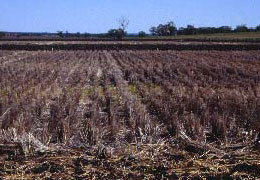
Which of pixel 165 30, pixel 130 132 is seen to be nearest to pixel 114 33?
pixel 165 30

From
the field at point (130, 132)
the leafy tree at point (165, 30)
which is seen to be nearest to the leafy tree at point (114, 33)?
the leafy tree at point (165, 30)

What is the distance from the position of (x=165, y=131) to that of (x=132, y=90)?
22.7 ft

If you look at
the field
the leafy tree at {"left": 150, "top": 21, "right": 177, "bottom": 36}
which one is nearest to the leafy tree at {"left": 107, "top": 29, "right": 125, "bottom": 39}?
the leafy tree at {"left": 150, "top": 21, "right": 177, "bottom": 36}

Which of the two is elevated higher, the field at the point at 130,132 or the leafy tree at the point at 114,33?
the leafy tree at the point at 114,33

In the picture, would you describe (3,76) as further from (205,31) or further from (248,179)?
(205,31)

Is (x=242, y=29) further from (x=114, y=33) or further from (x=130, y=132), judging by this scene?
(x=130, y=132)

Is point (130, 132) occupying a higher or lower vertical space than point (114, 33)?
lower

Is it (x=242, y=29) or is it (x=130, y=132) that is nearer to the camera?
(x=130, y=132)

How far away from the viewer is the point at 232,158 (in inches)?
213

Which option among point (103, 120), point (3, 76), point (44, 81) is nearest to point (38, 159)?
point (103, 120)

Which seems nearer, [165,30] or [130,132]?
[130,132]

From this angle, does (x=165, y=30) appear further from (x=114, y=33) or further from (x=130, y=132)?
(x=130, y=132)

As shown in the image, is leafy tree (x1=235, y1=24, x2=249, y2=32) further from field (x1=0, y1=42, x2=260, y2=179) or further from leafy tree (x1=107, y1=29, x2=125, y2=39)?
field (x1=0, y1=42, x2=260, y2=179)

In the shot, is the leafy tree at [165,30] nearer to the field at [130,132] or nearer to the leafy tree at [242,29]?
the leafy tree at [242,29]
